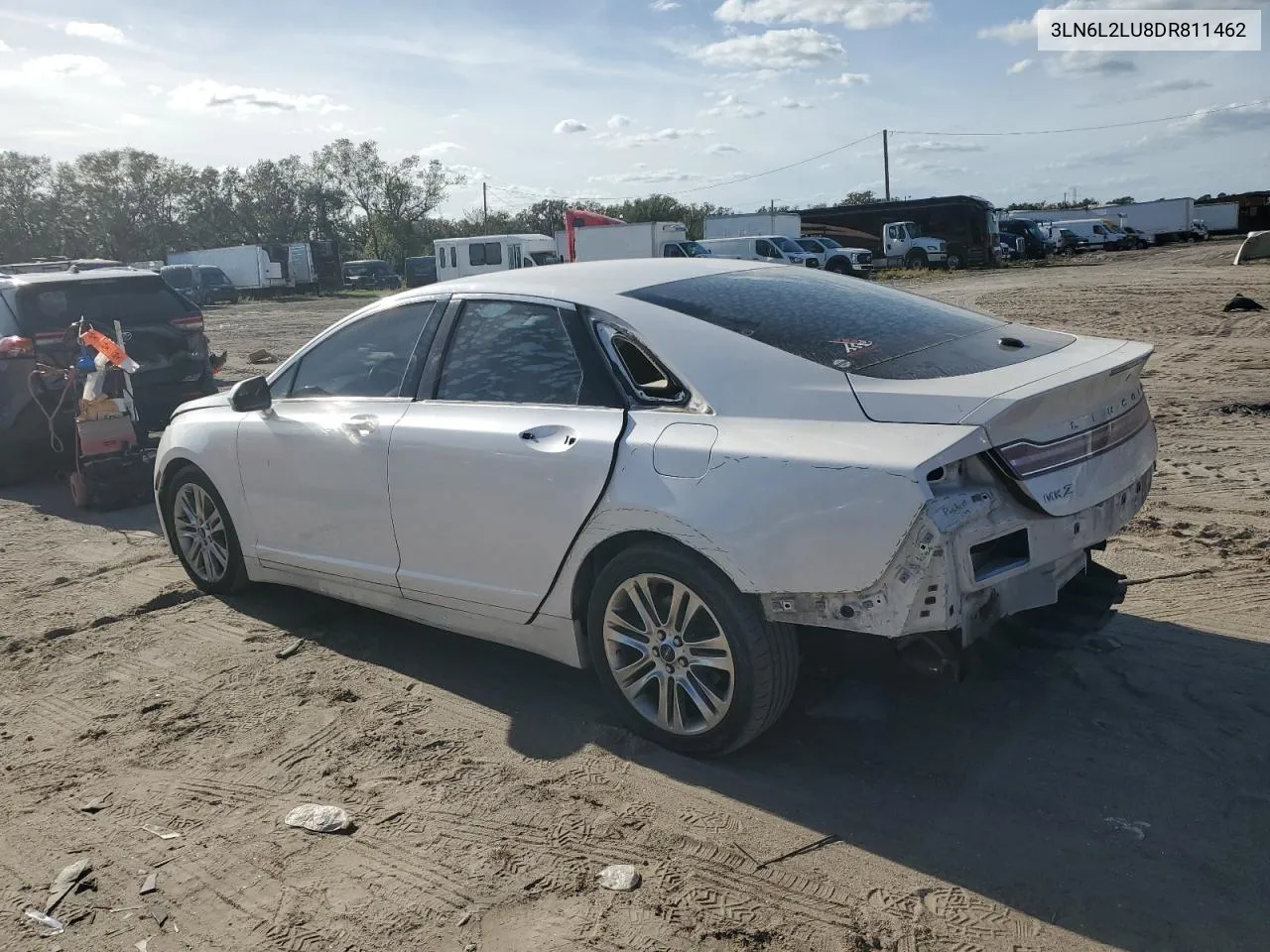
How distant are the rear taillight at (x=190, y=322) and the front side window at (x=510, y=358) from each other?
680 centimetres

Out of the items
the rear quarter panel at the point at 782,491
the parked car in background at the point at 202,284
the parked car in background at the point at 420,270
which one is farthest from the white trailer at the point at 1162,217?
the rear quarter panel at the point at 782,491

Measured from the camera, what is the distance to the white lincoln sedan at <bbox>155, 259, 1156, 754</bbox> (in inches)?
122

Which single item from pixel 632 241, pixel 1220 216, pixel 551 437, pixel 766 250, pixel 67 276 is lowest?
pixel 551 437

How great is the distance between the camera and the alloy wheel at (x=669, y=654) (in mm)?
3436

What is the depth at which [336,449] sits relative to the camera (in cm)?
455

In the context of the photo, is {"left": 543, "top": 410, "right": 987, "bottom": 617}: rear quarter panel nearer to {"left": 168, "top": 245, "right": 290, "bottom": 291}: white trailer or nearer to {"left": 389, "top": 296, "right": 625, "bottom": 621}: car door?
{"left": 389, "top": 296, "right": 625, "bottom": 621}: car door

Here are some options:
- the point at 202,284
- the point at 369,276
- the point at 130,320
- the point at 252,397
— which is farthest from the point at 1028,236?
the point at 252,397

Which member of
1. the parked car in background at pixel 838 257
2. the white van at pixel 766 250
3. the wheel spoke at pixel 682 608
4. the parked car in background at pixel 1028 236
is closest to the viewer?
the wheel spoke at pixel 682 608

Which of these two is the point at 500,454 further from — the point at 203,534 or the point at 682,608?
the point at 203,534

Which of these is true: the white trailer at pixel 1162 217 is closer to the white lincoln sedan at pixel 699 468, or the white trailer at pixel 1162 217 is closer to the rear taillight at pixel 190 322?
the rear taillight at pixel 190 322

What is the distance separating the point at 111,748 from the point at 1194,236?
6155cm

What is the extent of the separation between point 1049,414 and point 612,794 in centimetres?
185

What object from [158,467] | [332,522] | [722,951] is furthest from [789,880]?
[158,467]

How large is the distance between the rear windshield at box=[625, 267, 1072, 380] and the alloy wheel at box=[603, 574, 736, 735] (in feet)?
3.04
